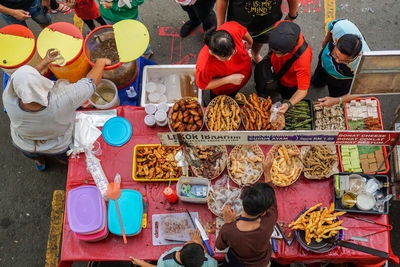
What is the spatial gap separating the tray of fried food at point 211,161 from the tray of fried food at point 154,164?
0.88ft

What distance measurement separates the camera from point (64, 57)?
3.66 m

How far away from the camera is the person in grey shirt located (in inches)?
114

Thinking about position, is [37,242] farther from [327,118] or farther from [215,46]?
[327,118]

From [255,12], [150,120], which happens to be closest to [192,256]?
[150,120]

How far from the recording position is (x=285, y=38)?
10.4 feet

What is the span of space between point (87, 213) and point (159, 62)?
319cm

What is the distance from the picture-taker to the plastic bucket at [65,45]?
12.0 ft

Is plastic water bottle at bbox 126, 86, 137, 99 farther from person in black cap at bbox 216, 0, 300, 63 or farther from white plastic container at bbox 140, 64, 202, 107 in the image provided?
person in black cap at bbox 216, 0, 300, 63

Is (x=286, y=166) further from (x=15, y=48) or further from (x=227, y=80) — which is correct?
(x=15, y=48)

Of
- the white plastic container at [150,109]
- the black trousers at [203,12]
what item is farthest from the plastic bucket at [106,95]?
the black trousers at [203,12]

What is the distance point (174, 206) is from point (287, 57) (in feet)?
7.19

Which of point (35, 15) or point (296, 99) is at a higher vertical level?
point (35, 15)

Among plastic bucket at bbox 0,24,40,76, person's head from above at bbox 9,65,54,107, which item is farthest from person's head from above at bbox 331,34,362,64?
plastic bucket at bbox 0,24,40,76

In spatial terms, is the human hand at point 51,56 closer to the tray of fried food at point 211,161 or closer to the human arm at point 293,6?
the tray of fried food at point 211,161
